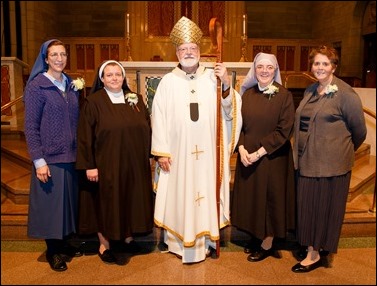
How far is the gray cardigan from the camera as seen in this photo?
3.21m

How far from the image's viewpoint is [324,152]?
3285 millimetres

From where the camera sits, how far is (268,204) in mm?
3545

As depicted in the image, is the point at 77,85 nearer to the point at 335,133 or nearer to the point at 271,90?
the point at 271,90

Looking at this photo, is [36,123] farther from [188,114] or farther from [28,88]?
[188,114]

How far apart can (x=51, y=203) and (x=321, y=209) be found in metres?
2.23

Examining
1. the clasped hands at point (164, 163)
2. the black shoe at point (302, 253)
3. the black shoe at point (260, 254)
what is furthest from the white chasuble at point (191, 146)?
the black shoe at point (302, 253)

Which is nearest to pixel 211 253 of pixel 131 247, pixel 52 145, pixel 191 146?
pixel 131 247

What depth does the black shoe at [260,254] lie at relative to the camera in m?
3.65

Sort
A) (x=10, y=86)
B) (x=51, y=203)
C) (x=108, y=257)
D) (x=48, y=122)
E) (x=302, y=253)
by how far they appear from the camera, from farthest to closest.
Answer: (x=10, y=86), (x=302, y=253), (x=108, y=257), (x=51, y=203), (x=48, y=122)

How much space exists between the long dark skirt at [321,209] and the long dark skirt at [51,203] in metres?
1.96

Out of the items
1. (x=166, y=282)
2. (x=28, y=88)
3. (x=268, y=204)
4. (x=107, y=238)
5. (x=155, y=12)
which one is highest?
(x=155, y=12)

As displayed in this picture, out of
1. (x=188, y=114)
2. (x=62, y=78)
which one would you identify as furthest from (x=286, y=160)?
(x=62, y=78)

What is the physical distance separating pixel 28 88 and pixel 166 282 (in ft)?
6.27

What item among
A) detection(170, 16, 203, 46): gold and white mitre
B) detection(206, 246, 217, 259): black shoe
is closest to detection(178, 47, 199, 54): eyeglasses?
detection(170, 16, 203, 46): gold and white mitre
